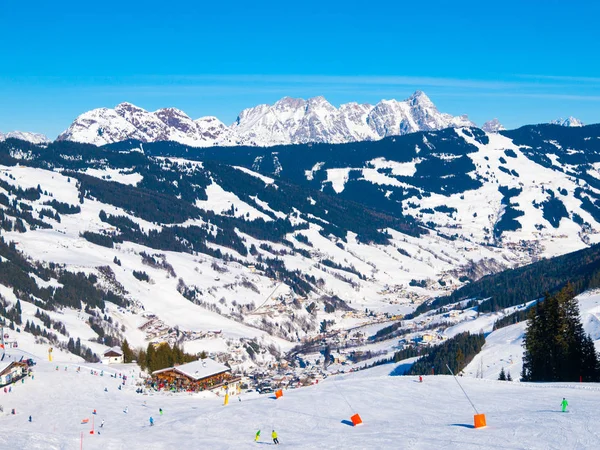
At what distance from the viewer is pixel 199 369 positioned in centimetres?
11394

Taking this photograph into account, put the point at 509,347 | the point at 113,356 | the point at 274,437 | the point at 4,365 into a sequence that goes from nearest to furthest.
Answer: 1. the point at 274,437
2. the point at 4,365
3. the point at 113,356
4. the point at 509,347

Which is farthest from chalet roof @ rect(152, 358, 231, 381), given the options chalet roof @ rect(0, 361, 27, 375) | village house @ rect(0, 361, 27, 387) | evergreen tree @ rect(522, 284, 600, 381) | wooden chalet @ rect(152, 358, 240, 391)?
evergreen tree @ rect(522, 284, 600, 381)

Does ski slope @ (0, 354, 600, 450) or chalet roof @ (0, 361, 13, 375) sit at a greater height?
chalet roof @ (0, 361, 13, 375)

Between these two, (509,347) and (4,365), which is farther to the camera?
(509,347)

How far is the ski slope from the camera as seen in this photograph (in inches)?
2021

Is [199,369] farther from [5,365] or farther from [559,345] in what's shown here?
[559,345]

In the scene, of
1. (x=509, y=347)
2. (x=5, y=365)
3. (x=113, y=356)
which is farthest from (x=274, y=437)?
(x=509, y=347)

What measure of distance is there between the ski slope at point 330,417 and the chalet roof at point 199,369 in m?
16.2

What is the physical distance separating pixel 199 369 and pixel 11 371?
89.6 feet

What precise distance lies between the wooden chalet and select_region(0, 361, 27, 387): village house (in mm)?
18025

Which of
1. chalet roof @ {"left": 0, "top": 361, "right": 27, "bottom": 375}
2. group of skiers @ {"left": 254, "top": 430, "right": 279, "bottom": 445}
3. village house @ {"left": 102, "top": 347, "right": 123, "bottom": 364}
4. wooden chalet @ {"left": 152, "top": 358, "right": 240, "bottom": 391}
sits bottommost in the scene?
group of skiers @ {"left": 254, "top": 430, "right": 279, "bottom": 445}

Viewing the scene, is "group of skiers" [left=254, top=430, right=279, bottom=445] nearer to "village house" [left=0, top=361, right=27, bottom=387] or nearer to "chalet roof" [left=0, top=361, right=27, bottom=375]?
"village house" [left=0, top=361, right=27, bottom=387]

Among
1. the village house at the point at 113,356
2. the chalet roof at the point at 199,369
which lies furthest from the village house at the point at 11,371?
the village house at the point at 113,356

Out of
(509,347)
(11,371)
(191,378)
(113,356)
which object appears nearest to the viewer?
(11,371)
